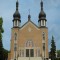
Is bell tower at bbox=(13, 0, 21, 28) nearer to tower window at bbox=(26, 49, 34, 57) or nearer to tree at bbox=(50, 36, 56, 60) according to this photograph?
tower window at bbox=(26, 49, 34, 57)

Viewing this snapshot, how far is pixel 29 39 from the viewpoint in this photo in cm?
5747

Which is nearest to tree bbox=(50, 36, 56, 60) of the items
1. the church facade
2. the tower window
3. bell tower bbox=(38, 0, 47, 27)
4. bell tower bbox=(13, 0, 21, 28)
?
the church facade

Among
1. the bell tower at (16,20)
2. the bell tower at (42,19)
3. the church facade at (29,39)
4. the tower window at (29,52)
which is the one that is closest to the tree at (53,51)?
the church facade at (29,39)

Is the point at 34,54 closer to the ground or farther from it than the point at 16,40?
closer to the ground

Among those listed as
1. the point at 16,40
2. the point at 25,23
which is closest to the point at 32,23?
the point at 25,23

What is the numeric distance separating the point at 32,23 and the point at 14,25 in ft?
14.8

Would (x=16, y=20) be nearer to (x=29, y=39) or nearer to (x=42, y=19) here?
(x=29, y=39)

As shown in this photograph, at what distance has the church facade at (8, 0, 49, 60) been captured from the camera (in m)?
56.0

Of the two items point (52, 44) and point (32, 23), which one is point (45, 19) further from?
point (52, 44)

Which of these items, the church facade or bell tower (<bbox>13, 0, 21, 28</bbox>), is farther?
bell tower (<bbox>13, 0, 21, 28</bbox>)

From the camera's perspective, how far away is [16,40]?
5722 cm

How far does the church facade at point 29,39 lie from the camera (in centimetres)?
5600

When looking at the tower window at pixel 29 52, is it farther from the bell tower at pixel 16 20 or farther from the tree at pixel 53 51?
the tree at pixel 53 51

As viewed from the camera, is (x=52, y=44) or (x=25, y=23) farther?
(x=52, y=44)
